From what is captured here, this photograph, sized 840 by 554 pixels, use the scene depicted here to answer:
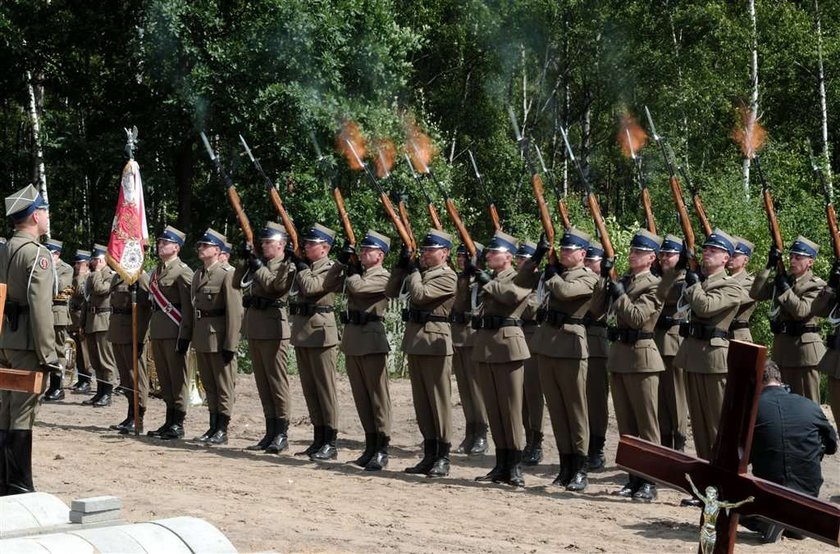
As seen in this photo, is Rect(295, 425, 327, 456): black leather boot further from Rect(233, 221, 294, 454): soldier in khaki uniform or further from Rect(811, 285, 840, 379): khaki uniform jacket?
Rect(811, 285, 840, 379): khaki uniform jacket

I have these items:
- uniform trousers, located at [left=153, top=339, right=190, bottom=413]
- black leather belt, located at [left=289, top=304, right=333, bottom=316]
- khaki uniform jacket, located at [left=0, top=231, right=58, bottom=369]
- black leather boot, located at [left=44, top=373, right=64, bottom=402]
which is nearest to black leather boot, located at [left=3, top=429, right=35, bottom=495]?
khaki uniform jacket, located at [left=0, top=231, right=58, bottom=369]

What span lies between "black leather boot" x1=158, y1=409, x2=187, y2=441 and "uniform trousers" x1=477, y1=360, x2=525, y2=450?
344 cm

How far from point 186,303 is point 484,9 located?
18.5m

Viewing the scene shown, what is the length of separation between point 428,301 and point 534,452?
2.08 meters

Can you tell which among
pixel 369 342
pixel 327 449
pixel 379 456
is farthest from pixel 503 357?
pixel 327 449

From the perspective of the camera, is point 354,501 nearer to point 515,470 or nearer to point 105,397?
point 515,470

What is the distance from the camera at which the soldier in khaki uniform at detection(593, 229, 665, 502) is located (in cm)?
955

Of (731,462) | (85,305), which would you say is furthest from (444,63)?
(731,462)

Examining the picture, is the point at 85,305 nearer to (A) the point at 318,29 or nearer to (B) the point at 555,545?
(A) the point at 318,29

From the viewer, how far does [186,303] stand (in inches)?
476

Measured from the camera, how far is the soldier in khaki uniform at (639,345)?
9.55m

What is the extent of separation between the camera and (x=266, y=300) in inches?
451

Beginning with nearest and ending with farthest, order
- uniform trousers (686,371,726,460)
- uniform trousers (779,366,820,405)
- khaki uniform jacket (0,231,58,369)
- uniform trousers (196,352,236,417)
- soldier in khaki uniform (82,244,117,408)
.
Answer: khaki uniform jacket (0,231,58,369) → uniform trousers (686,371,726,460) → uniform trousers (779,366,820,405) → uniform trousers (196,352,236,417) → soldier in khaki uniform (82,244,117,408)

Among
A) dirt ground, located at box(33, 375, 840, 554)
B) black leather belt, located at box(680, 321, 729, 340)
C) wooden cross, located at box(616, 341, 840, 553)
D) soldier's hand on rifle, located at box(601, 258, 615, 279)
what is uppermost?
soldier's hand on rifle, located at box(601, 258, 615, 279)
